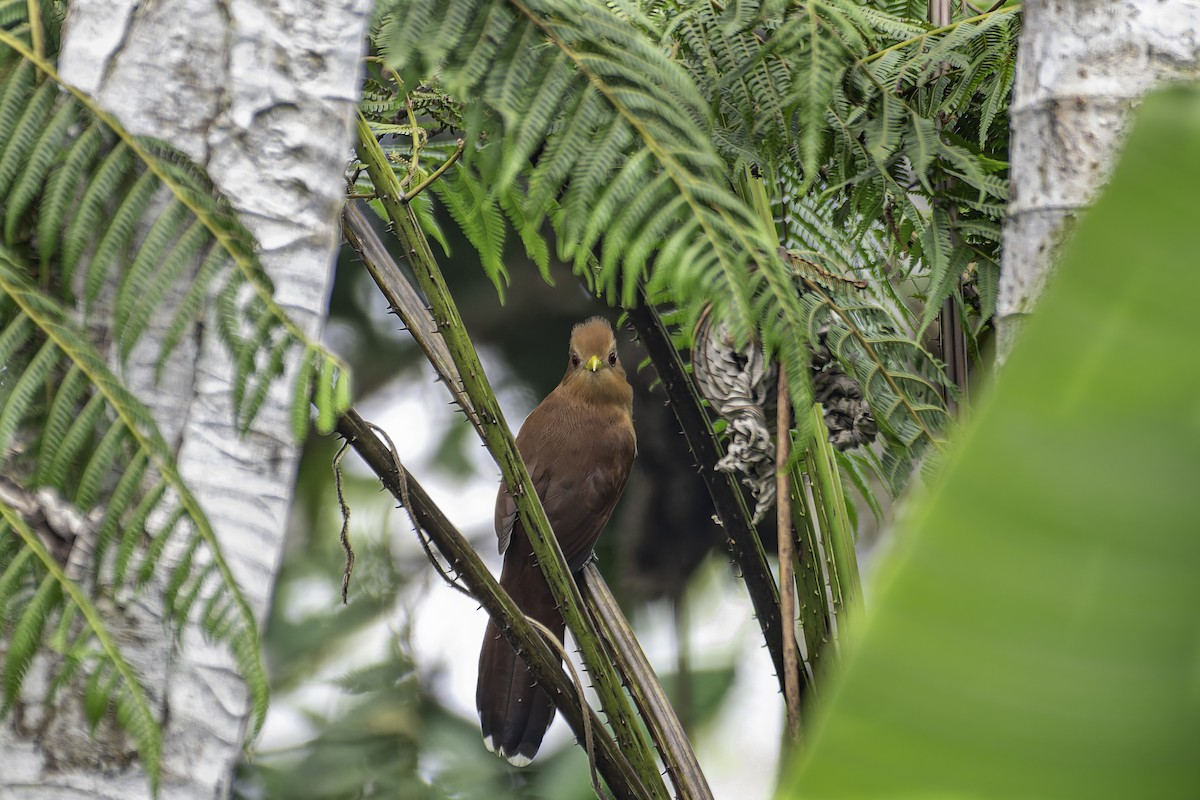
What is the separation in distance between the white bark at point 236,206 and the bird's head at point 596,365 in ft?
3.57

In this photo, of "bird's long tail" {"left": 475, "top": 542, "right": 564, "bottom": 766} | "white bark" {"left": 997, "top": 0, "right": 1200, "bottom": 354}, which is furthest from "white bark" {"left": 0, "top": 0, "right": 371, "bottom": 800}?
"bird's long tail" {"left": 475, "top": 542, "right": 564, "bottom": 766}

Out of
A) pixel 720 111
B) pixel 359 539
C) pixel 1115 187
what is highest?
pixel 1115 187

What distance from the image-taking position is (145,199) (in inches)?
19.8

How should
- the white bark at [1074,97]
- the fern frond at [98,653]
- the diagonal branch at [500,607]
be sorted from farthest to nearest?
the diagonal branch at [500,607]
the white bark at [1074,97]
the fern frond at [98,653]

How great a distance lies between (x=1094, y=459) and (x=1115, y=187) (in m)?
0.07

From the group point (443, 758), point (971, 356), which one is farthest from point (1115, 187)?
point (443, 758)

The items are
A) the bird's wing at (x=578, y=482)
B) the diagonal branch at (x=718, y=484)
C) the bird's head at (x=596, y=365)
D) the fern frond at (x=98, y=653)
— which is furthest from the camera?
the bird's head at (x=596, y=365)

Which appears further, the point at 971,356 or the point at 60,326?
the point at 971,356

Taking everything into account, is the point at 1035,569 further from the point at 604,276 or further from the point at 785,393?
the point at 785,393

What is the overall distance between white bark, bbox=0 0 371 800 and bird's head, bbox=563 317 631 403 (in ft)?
3.57

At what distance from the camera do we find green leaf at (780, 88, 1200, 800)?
0.24m

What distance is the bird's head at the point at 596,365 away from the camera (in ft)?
5.29

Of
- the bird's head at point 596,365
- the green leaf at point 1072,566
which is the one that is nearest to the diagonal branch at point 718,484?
the bird's head at point 596,365

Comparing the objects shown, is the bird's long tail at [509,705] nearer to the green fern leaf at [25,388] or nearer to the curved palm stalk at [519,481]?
the curved palm stalk at [519,481]
